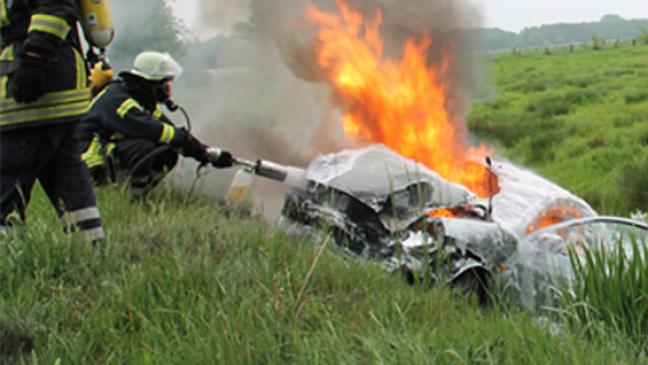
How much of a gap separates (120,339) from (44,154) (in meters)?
A: 1.65

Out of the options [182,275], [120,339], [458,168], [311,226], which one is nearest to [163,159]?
[311,226]

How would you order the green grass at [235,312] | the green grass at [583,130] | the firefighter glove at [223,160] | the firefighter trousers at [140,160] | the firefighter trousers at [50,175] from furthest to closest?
1. the green grass at [583,130]
2. the firefighter trousers at [140,160]
3. the firefighter glove at [223,160]
4. the firefighter trousers at [50,175]
5. the green grass at [235,312]

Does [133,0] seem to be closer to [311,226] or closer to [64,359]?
[311,226]

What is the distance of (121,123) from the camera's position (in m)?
6.19

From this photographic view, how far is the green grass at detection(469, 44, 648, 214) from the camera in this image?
34.0 ft

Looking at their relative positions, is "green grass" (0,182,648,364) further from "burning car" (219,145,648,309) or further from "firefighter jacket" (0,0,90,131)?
"burning car" (219,145,648,309)

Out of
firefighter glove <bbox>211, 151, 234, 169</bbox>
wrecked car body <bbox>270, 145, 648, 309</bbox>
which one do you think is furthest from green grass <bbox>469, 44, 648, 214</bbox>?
firefighter glove <bbox>211, 151, 234, 169</bbox>

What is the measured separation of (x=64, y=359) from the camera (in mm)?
2865

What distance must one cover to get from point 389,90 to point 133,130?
9.30ft

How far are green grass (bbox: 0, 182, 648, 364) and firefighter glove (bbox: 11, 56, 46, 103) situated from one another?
0.71m

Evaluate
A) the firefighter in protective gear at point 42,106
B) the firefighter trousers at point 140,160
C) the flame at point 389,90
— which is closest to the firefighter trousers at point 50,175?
the firefighter in protective gear at point 42,106

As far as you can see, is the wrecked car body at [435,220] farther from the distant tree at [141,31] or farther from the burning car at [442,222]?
the distant tree at [141,31]

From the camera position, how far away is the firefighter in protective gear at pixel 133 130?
6141 millimetres

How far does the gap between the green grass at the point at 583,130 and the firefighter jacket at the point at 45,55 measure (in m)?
5.18
